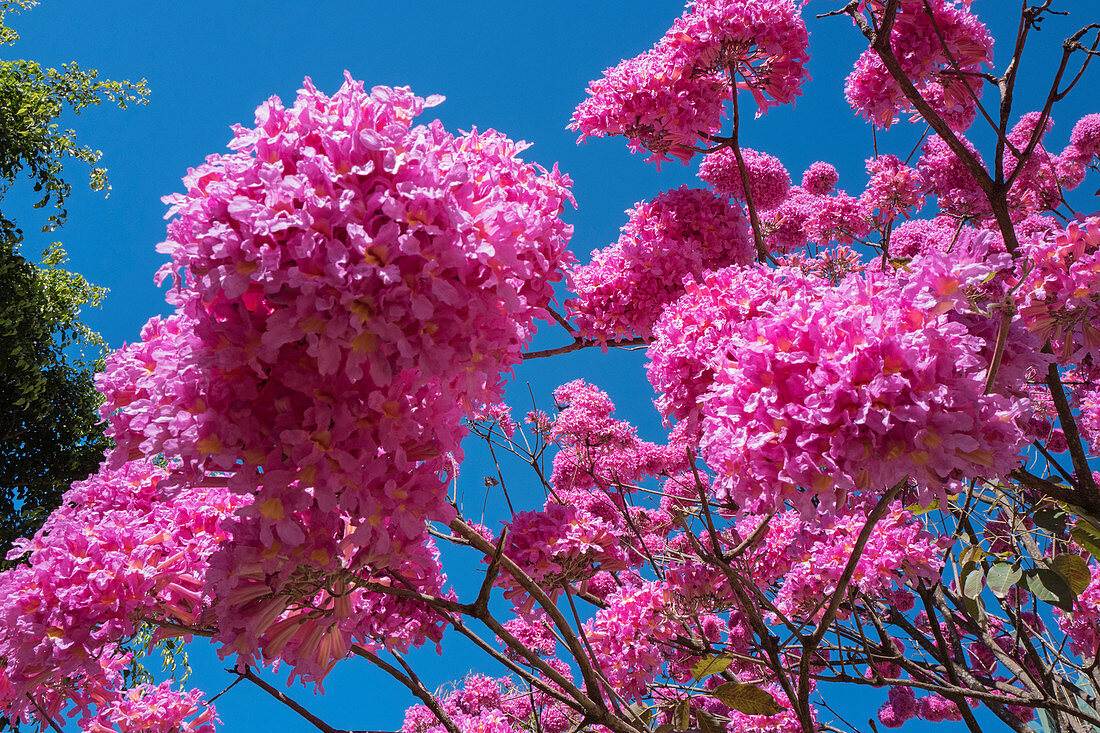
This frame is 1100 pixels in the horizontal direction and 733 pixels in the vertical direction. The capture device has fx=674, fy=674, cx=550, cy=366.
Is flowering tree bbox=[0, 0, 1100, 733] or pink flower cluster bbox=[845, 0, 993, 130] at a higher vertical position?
pink flower cluster bbox=[845, 0, 993, 130]

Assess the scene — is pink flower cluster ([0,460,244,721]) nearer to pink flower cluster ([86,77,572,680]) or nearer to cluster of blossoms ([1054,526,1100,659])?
pink flower cluster ([86,77,572,680])

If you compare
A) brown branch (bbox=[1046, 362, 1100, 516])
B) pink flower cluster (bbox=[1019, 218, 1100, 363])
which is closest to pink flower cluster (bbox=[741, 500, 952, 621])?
brown branch (bbox=[1046, 362, 1100, 516])

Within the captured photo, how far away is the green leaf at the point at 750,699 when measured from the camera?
208 cm

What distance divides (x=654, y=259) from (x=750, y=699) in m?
1.97

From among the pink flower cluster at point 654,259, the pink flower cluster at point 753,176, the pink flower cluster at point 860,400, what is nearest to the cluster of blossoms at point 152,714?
the pink flower cluster at point 654,259

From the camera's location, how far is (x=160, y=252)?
133 centimetres

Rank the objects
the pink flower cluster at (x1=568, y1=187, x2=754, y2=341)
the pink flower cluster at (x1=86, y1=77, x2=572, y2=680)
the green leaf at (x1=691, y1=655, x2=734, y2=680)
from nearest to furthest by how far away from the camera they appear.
Result: 1. the pink flower cluster at (x1=86, y1=77, x2=572, y2=680)
2. the green leaf at (x1=691, y1=655, x2=734, y2=680)
3. the pink flower cluster at (x1=568, y1=187, x2=754, y2=341)

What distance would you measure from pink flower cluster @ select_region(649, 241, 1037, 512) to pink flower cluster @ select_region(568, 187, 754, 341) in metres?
1.77

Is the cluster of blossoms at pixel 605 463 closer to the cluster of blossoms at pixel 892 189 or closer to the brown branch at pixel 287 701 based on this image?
the brown branch at pixel 287 701

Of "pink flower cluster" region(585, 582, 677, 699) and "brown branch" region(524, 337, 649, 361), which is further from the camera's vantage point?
"pink flower cluster" region(585, 582, 677, 699)

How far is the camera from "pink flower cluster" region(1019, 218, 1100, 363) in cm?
192

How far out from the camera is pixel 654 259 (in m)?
3.29

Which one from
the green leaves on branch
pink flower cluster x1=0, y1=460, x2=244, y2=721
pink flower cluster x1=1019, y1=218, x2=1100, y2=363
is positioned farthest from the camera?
the green leaves on branch

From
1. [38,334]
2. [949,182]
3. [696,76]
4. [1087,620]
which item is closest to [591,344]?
[696,76]
